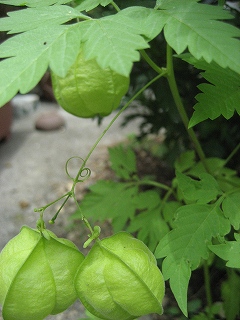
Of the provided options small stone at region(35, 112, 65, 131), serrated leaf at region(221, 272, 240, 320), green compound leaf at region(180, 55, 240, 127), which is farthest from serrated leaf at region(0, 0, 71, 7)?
small stone at region(35, 112, 65, 131)

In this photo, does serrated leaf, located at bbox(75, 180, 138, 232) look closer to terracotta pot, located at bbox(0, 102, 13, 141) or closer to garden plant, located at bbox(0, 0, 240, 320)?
garden plant, located at bbox(0, 0, 240, 320)

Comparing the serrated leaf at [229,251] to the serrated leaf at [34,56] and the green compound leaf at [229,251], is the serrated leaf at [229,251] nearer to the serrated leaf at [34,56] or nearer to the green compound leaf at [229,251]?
the green compound leaf at [229,251]

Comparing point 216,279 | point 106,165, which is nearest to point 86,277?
point 216,279

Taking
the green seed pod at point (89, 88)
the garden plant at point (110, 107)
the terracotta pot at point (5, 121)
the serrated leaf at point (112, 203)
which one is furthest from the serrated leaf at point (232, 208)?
the terracotta pot at point (5, 121)

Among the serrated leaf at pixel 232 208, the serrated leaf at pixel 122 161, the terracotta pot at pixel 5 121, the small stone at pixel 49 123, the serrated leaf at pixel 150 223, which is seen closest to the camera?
the serrated leaf at pixel 232 208

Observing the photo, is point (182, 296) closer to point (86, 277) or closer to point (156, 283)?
point (156, 283)

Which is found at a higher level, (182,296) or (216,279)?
(182,296)
